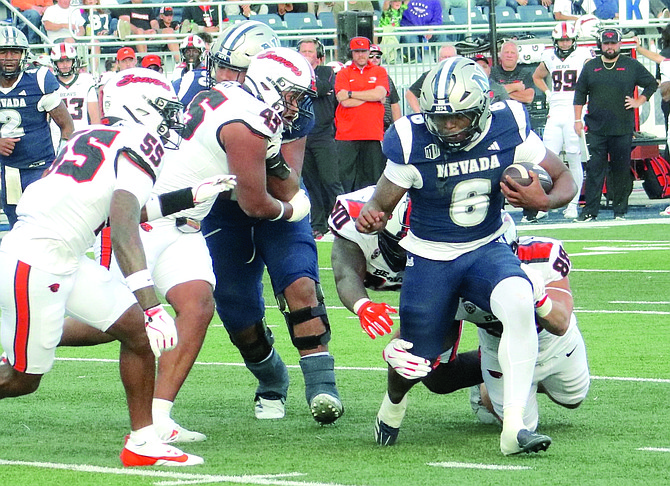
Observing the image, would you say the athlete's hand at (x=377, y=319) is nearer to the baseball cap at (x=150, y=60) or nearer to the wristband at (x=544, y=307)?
the wristband at (x=544, y=307)

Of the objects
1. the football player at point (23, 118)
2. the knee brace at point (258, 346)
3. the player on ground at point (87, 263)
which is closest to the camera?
the player on ground at point (87, 263)

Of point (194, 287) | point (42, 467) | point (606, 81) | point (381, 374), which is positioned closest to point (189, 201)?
point (194, 287)

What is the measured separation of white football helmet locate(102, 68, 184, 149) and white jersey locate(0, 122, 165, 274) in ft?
1.30

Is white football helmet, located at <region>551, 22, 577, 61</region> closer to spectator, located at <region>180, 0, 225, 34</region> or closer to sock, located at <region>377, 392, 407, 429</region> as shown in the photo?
spectator, located at <region>180, 0, 225, 34</region>

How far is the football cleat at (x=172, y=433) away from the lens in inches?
215

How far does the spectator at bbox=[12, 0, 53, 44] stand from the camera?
742 inches

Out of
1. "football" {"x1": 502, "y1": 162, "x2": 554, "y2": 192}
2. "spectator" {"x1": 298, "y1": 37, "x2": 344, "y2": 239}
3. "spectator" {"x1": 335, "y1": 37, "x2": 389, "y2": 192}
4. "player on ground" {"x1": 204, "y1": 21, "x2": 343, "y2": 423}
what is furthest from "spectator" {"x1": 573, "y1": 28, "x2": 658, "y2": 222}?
"football" {"x1": 502, "y1": 162, "x2": 554, "y2": 192}

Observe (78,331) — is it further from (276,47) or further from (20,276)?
(276,47)

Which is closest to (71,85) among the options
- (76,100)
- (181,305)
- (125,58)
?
(76,100)

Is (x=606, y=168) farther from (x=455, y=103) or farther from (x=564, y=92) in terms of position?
(x=455, y=103)

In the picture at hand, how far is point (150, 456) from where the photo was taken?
504cm

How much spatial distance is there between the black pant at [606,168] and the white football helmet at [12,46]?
691 centimetres

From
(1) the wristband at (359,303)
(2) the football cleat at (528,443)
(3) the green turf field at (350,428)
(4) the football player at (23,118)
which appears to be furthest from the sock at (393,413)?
(4) the football player at (23,118)

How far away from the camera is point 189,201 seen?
5.35 m
